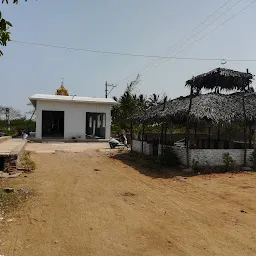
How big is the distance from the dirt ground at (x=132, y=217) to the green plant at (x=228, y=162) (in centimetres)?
117

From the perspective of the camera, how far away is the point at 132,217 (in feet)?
20.2

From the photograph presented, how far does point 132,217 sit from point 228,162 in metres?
6.98

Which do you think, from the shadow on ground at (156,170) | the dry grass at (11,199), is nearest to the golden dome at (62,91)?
the shadow on ground at (156,170)

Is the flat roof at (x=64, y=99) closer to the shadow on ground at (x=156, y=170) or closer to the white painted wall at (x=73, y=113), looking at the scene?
the white painted wall at (x=73, y=113)

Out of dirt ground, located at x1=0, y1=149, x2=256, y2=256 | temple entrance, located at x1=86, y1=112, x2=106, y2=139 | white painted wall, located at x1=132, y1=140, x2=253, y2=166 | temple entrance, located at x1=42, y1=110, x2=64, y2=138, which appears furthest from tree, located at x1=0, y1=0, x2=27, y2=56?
temple entrance, located at x1=42, y1=110, x2=64, y2=138

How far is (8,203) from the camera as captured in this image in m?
6.81

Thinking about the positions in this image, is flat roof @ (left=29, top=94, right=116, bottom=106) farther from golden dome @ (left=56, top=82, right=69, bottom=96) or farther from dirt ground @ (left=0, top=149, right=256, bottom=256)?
dirt ground @ (left=0, top=149, right=256, bottom=256)

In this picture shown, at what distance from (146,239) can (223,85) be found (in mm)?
11964

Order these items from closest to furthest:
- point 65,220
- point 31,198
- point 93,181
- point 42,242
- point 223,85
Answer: point 42,242
point 65,220
point 31,198
point 93,181
point 223,85

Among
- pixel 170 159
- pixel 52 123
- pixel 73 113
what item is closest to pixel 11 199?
pixel 170 159

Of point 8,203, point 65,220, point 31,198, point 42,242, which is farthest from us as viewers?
point 31,198

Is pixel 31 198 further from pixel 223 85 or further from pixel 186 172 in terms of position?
pixel 223 85

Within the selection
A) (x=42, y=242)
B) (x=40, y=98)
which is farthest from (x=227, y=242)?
(x=40, y=98)

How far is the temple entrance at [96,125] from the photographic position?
27.8 metres
